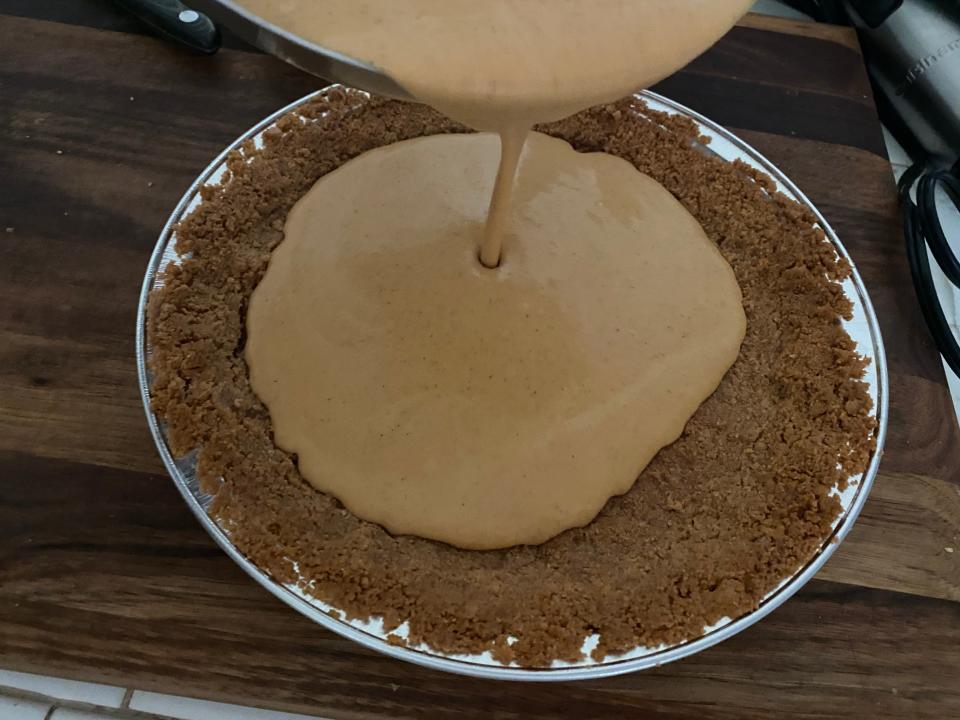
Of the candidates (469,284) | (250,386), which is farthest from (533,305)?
(250,386)

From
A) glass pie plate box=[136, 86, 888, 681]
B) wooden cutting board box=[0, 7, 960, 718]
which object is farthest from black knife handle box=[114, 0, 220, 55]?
glass pie plate box=[136, 86, 888, 681]

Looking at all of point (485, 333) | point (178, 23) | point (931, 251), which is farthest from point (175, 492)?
point (931, 251)

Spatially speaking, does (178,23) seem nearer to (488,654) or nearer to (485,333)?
(485,333)

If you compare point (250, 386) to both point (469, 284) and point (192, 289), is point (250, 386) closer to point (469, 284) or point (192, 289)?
point (192, 289)

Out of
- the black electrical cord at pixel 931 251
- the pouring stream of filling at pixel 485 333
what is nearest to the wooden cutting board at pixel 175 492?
the black electrical cord at pixel 931 251

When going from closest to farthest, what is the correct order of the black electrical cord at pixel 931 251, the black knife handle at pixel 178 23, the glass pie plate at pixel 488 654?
the glass pie plate at pixel 488 654
the black electrical cord at pixel 931 251
the black knife handle at pixel 178 23

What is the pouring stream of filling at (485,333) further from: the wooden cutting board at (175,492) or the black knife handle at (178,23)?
the black knife handle at (178,23)
